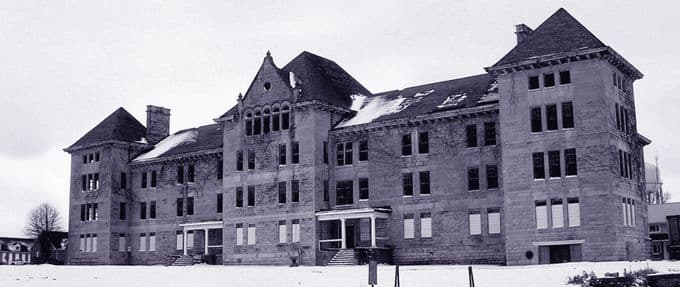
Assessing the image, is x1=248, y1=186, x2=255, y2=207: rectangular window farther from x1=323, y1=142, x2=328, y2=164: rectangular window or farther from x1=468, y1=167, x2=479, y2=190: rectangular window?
x1=468, y1=167, x2=479, y2=190: rectangular window

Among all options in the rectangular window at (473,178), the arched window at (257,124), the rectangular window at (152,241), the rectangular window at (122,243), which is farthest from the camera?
the rectangular window at (122,243)

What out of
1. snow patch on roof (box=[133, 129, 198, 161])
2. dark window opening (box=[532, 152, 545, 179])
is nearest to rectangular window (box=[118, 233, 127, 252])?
snow patch on roof (box=[133, 129, 198, 161])

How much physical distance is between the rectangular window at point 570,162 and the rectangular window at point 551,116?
5.21 ft

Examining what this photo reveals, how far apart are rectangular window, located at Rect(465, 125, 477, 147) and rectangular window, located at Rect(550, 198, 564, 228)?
282 inches

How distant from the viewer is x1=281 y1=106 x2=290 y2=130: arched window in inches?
2258

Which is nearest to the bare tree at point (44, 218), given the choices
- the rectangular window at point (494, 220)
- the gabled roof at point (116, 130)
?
the gabled roof at point (116, 130)

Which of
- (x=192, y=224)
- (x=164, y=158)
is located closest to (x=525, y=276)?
(x=192, y=224)

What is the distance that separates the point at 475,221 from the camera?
165ft

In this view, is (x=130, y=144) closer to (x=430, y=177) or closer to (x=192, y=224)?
(x=192, y=224)

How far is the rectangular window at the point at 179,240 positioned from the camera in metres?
67.5

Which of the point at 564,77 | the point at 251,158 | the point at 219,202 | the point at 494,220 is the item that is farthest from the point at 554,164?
the point at 219,202

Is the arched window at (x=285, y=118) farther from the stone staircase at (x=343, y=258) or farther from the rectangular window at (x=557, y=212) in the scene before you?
the rectangular window at (x=557, y=212)

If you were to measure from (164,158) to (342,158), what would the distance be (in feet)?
61.8

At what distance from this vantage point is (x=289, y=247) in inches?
2223
